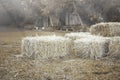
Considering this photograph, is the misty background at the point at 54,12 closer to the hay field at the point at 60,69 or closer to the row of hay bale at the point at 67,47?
the row of hay bale at the point at 67,47

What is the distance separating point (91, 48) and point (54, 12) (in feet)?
56.3

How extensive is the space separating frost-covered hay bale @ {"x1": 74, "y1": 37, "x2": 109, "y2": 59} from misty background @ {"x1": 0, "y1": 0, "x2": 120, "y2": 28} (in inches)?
513

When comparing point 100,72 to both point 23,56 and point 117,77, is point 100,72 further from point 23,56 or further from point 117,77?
point 23,56

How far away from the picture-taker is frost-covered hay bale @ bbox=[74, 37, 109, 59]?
7.82m

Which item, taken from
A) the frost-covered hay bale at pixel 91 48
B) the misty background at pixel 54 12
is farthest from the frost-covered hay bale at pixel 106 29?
the misty background at pixel 54 12

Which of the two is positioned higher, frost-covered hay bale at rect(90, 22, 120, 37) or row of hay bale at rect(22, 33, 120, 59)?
frost-covered hay bale at rect(90, 22, 120, 37)

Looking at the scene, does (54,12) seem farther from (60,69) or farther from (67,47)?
(60,69)

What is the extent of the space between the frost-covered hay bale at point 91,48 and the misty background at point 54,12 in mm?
13019

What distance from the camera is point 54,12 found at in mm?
24688

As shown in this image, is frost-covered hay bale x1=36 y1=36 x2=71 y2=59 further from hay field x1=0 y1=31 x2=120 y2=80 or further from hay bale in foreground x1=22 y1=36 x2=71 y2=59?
hay field x1=0 y1=31 x2=120 y2=80

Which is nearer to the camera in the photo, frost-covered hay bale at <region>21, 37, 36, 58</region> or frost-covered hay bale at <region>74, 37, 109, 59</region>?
frost-covered hay bale at <region>21, 37, 36, 58</region>

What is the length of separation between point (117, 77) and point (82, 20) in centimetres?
1882

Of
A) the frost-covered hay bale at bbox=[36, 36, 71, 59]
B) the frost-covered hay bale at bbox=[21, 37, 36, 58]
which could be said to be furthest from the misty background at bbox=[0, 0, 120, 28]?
the frost-covered hay bale at bbox=[21, 37, 36, 58]

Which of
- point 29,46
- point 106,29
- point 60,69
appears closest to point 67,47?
point 29,46
